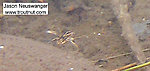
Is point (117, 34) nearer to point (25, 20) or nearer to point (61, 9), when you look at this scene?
point (61, 9)

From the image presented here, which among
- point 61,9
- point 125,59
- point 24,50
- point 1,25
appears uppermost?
point 61,9

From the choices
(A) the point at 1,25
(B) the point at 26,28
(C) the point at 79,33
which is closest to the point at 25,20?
(B) the point at 26,28

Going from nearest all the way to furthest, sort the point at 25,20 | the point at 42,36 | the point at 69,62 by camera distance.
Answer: the point at 69,62 → the point at 42,36 → the point at 25,20

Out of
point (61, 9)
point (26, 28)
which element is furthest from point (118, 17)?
point (26, 28)

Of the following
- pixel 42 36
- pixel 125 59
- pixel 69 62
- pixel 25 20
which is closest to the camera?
pixel 69 62

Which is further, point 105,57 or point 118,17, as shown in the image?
point 118,17

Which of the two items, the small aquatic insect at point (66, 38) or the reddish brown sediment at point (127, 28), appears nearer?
the reddish brown sediment at point (127, 28)

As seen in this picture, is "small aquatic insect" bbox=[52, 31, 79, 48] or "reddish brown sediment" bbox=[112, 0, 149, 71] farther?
"small aquatic insect" bbox=[52, 31, 79, 48]

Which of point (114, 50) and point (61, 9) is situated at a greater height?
point (61, 9)

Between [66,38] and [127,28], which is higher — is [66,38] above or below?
below

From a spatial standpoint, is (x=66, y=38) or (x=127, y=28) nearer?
(x=127, y=28)
